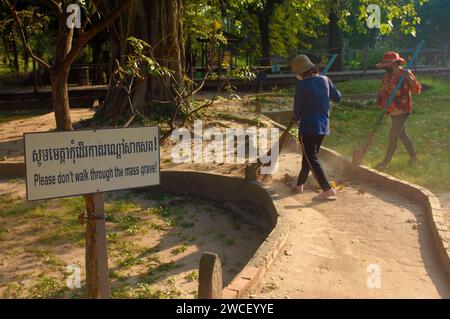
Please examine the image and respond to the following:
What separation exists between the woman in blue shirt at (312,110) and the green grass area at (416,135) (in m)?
1.84

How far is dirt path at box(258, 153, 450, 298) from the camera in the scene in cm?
461

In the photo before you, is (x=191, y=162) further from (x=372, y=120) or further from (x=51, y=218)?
(x=372, y=120)

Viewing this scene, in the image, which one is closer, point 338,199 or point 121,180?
point 121,180

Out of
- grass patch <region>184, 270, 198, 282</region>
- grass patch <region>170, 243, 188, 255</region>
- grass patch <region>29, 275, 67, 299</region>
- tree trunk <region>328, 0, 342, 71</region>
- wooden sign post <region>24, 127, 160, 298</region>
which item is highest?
tree trunk <region>328, 0, 342, 71</region>

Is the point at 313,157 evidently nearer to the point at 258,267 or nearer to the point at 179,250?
the point at 179,250

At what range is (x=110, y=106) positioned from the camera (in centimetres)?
1364

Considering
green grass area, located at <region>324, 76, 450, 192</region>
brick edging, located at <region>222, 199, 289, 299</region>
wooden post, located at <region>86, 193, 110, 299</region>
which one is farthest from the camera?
green grass area, located at <region>324, 76, 450, 192</region>

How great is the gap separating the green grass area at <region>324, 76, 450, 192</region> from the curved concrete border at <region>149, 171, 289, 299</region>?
91.8 inches

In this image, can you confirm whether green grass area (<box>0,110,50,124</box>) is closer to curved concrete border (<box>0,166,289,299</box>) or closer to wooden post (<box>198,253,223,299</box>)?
curved concrete border (<box>0,166,289,299</box>)

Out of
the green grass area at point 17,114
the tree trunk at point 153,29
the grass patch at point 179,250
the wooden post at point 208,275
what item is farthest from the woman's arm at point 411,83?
the green grass area at point 17,114

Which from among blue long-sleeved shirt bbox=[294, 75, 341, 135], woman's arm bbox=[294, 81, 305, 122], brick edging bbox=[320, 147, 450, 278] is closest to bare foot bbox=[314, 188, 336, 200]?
blue long-sleeved shirt bbox=[294, 75, 341, 135]

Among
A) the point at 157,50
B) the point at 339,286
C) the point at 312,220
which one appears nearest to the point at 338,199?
the point at 312,220

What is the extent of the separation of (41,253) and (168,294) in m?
2.20

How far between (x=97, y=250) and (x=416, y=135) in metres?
10.4
